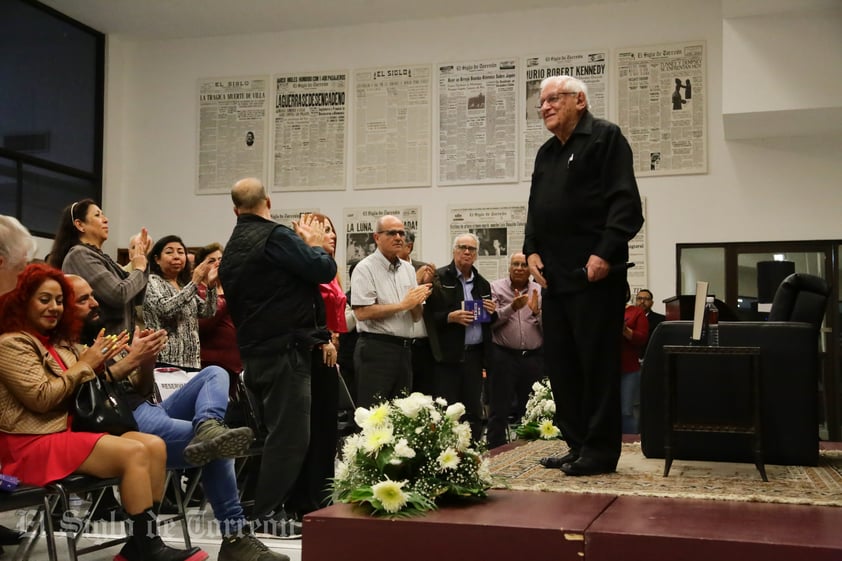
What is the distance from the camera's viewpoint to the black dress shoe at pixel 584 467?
3064mm

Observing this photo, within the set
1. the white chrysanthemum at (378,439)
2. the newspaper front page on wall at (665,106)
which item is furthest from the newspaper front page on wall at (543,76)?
the white chrysanthemum at (378,439)

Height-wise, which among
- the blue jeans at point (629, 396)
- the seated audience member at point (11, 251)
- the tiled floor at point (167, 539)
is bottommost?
the tiled floor at point (167, 539)

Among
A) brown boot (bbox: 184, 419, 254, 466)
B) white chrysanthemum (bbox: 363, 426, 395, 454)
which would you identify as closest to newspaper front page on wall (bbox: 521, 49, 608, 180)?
brown boot (bbox: 184, 419, 254, 466)

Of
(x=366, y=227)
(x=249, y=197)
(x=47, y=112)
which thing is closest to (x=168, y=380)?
(x=249, y=197)

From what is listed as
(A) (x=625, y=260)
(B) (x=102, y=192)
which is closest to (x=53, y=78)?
(B) (x=102, y=192)

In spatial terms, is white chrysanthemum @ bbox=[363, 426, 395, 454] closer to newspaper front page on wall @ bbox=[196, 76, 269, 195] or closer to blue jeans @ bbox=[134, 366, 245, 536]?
blue jeans @ bbox=[134, 366, 245, 536]

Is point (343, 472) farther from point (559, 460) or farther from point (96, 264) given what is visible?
point (96, 264)

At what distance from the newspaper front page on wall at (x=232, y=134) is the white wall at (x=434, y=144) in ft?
0.42

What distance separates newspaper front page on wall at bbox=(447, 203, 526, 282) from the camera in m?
8.78

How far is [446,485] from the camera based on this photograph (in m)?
2.57

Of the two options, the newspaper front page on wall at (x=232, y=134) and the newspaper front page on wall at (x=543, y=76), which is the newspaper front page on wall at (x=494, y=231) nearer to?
the newspaper front page on wall at (x=543, y=76)

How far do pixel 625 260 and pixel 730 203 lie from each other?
5640mm

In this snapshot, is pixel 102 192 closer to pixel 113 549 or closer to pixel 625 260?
pixel 113 549

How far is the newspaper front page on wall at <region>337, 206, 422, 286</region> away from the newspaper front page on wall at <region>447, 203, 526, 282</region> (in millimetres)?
420
